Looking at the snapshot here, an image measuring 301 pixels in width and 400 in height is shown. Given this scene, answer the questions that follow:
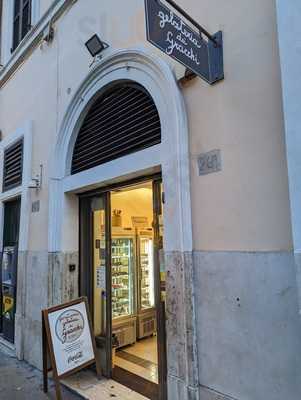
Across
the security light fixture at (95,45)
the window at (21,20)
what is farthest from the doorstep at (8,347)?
the window at (21,20)

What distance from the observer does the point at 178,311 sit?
280 cm

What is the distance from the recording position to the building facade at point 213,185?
2182mm

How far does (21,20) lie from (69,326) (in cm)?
641

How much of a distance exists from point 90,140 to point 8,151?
10.0 ft

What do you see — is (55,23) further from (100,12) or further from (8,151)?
(8,151)

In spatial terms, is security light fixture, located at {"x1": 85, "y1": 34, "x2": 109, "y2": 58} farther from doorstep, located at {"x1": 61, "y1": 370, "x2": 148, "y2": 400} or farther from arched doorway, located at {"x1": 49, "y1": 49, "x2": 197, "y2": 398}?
doorstep, located at {"x1": 61, "y1": 370, "x2": 148, "y2": 400}

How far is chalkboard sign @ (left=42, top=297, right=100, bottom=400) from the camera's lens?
11.7 ft

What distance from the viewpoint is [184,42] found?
7.94ft

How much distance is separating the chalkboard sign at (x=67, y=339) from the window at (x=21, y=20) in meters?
5.46

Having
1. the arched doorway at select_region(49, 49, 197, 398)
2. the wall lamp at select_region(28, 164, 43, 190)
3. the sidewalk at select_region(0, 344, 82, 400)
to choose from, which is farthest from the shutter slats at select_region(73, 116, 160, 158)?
the sidewalk at select_region(0, 344, 82, 400)

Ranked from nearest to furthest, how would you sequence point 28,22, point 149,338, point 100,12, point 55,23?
1. point 100,12
2. point 55,23
3. point 149,338
4. point 28,22

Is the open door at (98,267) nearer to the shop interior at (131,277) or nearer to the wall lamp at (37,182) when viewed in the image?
the shop interior at (131,277)

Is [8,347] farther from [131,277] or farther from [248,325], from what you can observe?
[248,325]

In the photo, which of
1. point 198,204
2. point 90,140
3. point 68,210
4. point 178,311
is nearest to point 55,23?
point 90,140
